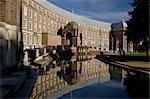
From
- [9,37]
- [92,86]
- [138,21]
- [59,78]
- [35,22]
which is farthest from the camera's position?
[35,22]

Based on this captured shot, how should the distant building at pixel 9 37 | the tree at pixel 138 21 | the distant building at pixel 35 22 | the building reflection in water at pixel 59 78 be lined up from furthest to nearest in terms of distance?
the tree at pixel 138 21 < the distant building at pixel 35 22 < the distant building at pixel 9 37 < the building reflection in water at pixel 59 78

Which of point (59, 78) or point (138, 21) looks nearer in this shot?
point (59, 78)

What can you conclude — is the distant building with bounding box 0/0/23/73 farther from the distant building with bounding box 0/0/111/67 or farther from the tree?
the tree

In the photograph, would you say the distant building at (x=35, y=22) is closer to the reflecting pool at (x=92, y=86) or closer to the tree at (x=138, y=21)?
the reflecting pool at (x=92, y=86)

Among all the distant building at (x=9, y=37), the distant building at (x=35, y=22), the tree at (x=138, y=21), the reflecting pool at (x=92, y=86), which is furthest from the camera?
the tree at (x=138, y=21)

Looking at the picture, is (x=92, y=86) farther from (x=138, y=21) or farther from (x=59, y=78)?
(x=138, y=21)

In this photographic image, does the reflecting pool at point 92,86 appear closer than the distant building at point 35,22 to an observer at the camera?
Yes

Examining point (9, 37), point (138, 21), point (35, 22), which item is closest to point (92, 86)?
point (9, 37)

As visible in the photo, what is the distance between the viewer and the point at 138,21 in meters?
36.7

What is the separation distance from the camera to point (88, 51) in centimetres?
7819

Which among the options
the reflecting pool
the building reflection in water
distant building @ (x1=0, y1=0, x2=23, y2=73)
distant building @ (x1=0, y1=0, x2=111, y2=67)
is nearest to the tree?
the building reflection in water

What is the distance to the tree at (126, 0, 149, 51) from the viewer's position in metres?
34.4

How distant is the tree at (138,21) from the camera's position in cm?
3444

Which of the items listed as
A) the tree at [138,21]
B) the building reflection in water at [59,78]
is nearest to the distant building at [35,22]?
the building reflection in water at [59,78]
